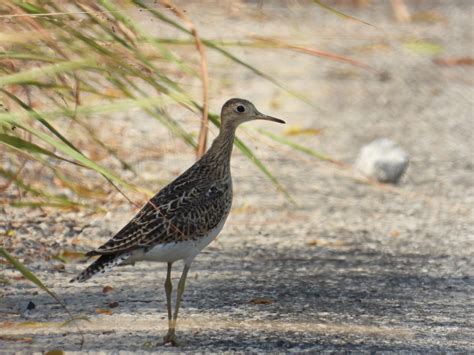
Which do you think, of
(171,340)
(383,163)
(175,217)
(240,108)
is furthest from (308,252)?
(171,340)

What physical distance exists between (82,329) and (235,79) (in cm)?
629

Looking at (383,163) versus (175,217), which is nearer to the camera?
(175,217)

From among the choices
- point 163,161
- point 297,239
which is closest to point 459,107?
point 163,161

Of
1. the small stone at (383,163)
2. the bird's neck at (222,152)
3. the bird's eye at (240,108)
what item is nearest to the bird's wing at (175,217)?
the bird's neck at (222,152)

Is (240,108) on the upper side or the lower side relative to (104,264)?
upper

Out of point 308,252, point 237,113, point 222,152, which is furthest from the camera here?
point 308,252

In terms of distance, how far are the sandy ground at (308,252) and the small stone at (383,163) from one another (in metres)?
0.12

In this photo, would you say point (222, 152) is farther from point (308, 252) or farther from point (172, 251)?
point (308, 252)

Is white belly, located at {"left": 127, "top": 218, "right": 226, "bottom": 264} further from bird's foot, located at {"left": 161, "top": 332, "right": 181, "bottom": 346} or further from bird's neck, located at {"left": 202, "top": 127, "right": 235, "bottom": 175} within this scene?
bird's neck, located at {"left": 202, "top": 127, "right": 235, "bottom": 175}

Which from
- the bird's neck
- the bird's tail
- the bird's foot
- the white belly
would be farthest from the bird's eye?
the bird's foot

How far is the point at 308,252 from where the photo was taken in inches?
263

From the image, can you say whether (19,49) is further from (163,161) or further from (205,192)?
(163,161)

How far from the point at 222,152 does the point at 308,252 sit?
125 cm

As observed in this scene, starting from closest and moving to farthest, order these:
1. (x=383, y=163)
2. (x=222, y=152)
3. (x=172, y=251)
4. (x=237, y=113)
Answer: (x=172, y=251) → (x=222, y=152) → (x=237, y=113) → (x=383, y=163)
